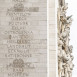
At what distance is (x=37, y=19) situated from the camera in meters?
21.0

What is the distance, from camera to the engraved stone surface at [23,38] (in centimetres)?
2055

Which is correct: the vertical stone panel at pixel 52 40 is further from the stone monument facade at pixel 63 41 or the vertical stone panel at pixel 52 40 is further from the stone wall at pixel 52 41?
the stone monument facade at pixel 63 41

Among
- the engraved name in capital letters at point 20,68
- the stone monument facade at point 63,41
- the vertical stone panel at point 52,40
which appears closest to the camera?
the engraved name in capital letters at point 20,68

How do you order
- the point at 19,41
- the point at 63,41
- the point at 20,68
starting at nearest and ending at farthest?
the point at 20,68 < the point at 19,41 < the point at 63,41

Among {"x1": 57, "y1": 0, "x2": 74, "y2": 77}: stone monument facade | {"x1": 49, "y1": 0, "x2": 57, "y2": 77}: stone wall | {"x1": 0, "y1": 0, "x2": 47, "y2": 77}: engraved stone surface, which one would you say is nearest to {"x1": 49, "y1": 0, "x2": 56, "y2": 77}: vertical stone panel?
{"x1": 49, "y1": 0, "x2": 57, "y2": 77}: stone wall

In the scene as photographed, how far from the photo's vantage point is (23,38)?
20.9 metres

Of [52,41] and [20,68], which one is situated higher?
[52,41]

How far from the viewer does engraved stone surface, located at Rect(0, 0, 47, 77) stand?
20547mm

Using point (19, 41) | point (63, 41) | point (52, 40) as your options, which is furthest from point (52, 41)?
point (63, 41)

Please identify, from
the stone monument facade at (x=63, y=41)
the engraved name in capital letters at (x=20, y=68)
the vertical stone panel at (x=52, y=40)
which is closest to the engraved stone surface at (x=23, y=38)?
the engraved name in capital letters at (x=20, y=68)

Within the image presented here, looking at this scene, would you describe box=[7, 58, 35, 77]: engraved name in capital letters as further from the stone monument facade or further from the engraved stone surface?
the stone monument facade

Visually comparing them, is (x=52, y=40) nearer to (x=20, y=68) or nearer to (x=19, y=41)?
(x=19, y=41)

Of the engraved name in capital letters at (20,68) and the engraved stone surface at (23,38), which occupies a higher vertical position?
the engraved stone surface at (23,38)

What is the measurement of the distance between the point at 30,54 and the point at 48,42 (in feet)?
3.99
